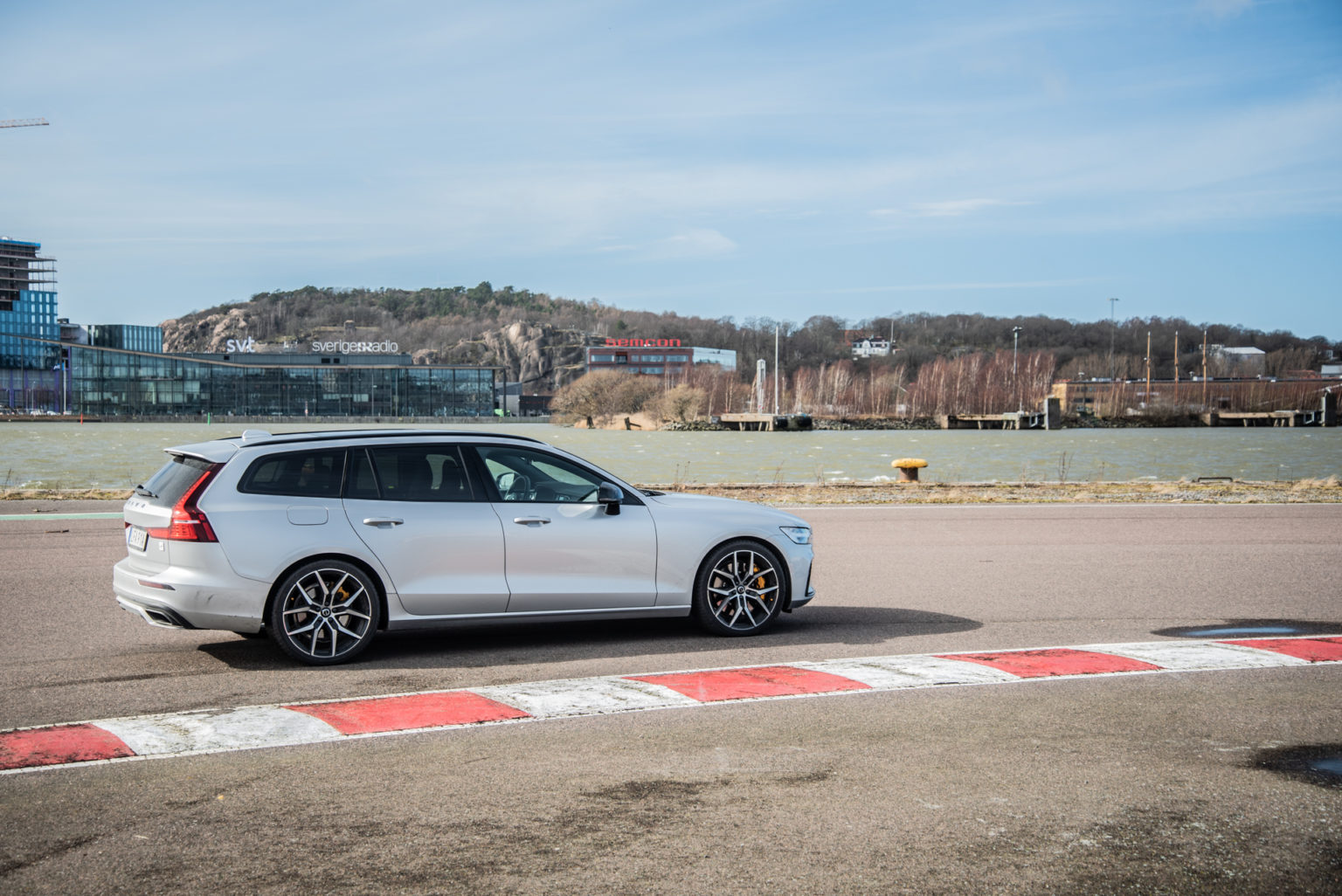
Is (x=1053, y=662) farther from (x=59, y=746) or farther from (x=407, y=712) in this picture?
(x=59, y=746)

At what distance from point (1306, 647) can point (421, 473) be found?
647 centimetres

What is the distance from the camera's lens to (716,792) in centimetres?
512

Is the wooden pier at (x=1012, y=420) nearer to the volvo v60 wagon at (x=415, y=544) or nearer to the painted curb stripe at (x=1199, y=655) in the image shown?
the painted curb stripe at (x=1199, y=655)

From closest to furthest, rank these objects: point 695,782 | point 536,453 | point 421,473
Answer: point 695,782 → point 421,473 → point 536,453

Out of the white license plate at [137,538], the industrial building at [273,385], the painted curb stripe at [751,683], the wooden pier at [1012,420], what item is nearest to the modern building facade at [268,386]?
the industrial building at [273,385]

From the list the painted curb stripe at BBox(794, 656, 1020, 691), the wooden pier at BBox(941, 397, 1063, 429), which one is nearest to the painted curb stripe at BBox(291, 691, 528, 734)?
the painted curb stripe at BBox(794, 656, 1020, 691)

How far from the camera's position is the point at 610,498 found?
858cm

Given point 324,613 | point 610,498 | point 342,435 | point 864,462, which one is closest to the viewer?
point 324,613

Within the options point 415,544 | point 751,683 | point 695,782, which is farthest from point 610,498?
point 695,782

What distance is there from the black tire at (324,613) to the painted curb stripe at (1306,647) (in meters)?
6.26

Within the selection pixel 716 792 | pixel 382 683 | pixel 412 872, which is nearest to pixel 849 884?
pixel 716 792

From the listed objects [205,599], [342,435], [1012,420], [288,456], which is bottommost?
[205,599]

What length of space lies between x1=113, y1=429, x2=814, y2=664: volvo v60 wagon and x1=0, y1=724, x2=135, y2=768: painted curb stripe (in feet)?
5.08

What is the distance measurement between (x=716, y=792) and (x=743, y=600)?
3.92 m
